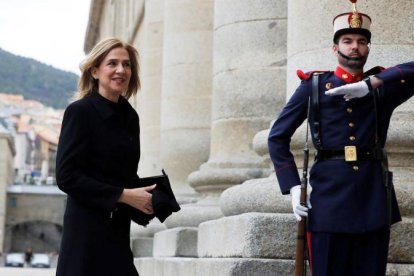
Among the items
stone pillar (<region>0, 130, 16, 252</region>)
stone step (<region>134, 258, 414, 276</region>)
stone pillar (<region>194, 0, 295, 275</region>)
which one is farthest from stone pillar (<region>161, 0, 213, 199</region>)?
stone pillar (<region>0, 130, 16, 252</region>)

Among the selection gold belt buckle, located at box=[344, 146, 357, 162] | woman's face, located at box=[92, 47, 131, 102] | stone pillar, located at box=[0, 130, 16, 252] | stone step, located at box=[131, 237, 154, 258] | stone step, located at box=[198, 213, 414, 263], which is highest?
stone pillar, located at box=[0, 130, 16, 252]

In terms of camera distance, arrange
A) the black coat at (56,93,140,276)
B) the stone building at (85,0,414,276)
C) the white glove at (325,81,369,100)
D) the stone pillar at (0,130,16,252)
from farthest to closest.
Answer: the stone pillar at (0,130,16,252) → the stone building at (85,0,414,276) → the white glove at (325,81,369,100) → the black coat at (56,93,140,276)

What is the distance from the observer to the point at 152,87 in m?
21.1

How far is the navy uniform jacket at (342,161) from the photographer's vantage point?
5922 millimetres

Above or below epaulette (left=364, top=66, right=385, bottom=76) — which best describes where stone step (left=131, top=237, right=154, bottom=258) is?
below

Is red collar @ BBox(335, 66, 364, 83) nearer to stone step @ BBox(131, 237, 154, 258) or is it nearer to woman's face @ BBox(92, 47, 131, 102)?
woman's face @ BBox(92, 47, 131, 102)

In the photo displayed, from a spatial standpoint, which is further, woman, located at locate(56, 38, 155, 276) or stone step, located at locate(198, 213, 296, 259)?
stone step, located at locate(198, 213, 296, 259)

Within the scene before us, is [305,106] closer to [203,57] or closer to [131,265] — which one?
[131,265]

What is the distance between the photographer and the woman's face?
6.11 meters

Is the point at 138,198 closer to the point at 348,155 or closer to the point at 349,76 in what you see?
the point at 348,155

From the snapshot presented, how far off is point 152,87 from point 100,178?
1523 cm

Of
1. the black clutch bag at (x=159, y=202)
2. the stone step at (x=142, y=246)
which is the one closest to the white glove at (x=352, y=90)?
the black clutch bag at (x=159, y=202)

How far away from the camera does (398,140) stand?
308 inches

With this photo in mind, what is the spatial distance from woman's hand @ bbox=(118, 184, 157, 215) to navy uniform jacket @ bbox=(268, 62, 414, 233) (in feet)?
2.53
